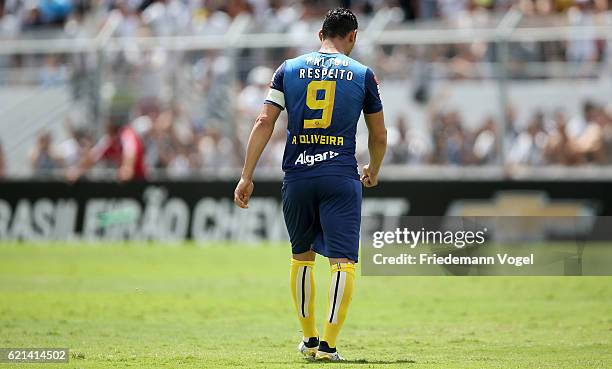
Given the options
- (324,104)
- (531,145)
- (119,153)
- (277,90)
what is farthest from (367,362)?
(119,153)

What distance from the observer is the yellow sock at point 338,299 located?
30.7 ft

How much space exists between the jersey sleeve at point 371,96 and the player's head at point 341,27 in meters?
0.31

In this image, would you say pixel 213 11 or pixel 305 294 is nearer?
pixel 305 294

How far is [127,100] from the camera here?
24.8 metres

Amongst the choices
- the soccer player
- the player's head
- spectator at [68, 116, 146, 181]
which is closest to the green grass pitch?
the soccer player

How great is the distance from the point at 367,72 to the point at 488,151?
13145mm

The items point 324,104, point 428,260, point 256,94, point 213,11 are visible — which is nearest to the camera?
point 324,104

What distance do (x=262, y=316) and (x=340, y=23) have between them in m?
4.54

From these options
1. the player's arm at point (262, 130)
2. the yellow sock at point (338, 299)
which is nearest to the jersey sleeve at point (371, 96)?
the player's arm at point (262, 130)

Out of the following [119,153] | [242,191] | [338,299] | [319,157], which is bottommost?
[338,299]

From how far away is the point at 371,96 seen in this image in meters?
9.54

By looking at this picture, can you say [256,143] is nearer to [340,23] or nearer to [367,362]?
[340,23]

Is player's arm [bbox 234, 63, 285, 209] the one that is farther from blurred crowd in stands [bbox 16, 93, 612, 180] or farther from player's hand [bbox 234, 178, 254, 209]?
blurred crowd in stands [bbox 16, 93, 612, 180]

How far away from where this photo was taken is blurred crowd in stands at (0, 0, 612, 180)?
72.6ft
